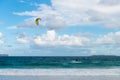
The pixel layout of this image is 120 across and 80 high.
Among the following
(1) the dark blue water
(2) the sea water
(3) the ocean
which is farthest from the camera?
(1) the dark blue water

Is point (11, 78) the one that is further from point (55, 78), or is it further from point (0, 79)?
point (55, 78)

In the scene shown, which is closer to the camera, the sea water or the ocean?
the ocean

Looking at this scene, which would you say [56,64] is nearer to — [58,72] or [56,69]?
[56,69]

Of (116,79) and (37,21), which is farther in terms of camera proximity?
(116,79)

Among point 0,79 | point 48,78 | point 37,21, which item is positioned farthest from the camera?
point 48,78

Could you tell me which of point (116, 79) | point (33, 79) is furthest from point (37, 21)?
point (116, 79)

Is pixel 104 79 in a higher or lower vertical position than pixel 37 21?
lower

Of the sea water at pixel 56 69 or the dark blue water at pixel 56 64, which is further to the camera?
the dark blue water at pixel 56 64

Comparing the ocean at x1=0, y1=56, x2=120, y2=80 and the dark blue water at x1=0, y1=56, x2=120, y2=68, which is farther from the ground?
the dark blue water at x1=0, y1=56, x2=120, y2=68

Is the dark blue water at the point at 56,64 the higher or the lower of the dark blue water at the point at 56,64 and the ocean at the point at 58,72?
the higher

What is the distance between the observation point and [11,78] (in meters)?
21.2

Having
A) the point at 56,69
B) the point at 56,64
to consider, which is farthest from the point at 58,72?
the point at 56,64

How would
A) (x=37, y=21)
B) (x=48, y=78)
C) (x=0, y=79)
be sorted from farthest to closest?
1. (x=48, y=78)
2. (x=0, y=79)
3. (x=37, y=21)

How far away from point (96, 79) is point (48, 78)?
3529 millimetres
